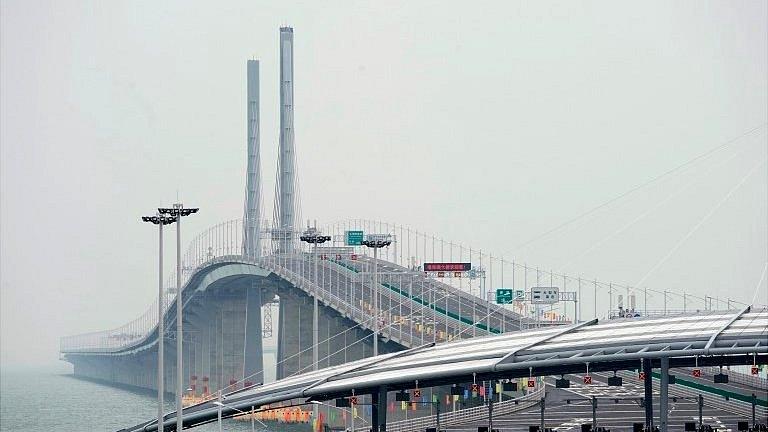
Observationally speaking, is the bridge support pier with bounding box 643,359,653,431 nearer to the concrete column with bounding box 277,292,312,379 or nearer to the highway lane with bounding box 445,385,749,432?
the highway lane with bounding box 445,385,749,432

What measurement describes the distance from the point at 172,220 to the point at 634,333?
2243 cm

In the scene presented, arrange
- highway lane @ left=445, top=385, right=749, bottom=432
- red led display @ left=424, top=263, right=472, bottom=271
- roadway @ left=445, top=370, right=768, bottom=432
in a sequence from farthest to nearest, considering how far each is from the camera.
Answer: red led display @ left=424, top=263, right=472, bottom=271 → roadway @ left=445, top=370, right=768, bottom=432 → highway lane @ left=445, top=385, right=749, bottom=432

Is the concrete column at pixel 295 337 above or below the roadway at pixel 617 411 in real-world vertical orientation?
above

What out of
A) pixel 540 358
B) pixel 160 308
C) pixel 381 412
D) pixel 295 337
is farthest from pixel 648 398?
pixel 295 337

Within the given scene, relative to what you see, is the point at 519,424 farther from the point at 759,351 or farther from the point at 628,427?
the point at 759,351

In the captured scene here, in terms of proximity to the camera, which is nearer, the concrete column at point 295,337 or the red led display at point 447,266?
the red led display at point 447,266

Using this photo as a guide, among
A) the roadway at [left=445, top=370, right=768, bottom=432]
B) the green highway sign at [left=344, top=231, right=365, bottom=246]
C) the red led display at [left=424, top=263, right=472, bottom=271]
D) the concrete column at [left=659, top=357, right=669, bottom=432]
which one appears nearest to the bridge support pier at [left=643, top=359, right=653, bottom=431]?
the concrete column at [left=659, top=357, right=669, bottom=432]

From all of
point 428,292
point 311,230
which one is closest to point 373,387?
point 311,230

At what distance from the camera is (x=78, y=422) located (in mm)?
189625

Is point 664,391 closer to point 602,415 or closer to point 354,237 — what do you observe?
point 602,415

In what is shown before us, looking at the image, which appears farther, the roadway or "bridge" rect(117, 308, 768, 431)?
the roadway

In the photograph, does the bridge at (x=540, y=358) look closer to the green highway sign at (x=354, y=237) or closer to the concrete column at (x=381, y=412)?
the concrete column at (x=381, y=412)

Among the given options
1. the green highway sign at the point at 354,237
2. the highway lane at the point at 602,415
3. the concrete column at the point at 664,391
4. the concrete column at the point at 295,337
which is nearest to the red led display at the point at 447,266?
the concrete column at the point at 295,337

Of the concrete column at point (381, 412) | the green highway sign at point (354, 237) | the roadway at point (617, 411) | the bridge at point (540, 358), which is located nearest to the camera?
the bridge at point (540, 358)
